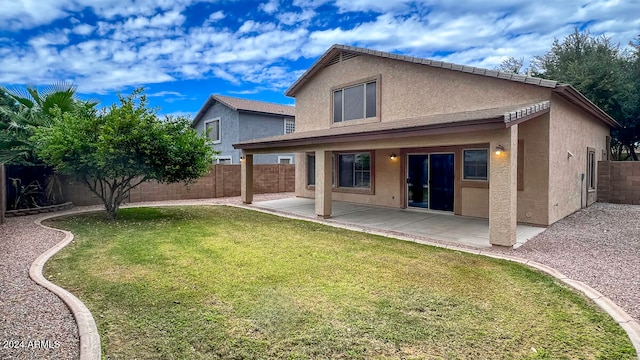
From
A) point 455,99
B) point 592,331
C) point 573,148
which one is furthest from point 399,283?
point 573,148

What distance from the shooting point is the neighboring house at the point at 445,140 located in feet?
24.5

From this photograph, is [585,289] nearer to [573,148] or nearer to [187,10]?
[573,148]

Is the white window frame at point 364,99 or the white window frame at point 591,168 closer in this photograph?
the white window frame at point 364,99

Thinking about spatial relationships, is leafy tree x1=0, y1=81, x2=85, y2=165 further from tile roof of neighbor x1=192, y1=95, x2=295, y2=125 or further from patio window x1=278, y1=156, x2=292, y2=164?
patio window x1=278, y1=156, x2=292, y2=164

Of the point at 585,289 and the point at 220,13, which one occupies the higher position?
the point at 220,13

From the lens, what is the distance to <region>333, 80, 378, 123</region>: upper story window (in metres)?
13.2

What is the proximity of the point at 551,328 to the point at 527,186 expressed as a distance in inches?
271

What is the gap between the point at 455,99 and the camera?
1075 centimetres

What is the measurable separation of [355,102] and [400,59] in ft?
8.49

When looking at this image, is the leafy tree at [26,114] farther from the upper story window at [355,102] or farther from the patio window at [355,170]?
the patio window at [355,170]

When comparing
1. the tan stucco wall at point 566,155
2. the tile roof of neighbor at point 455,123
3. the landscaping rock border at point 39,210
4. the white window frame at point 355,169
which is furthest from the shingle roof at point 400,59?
the landscaping rock border at point 39,210

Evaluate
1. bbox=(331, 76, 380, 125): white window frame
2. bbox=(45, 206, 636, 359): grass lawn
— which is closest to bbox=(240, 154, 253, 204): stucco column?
bbox=(331, 76, 380, 125): white window frame

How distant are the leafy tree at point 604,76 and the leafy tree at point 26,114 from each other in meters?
22.7

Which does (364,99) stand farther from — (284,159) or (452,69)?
(284,159)
